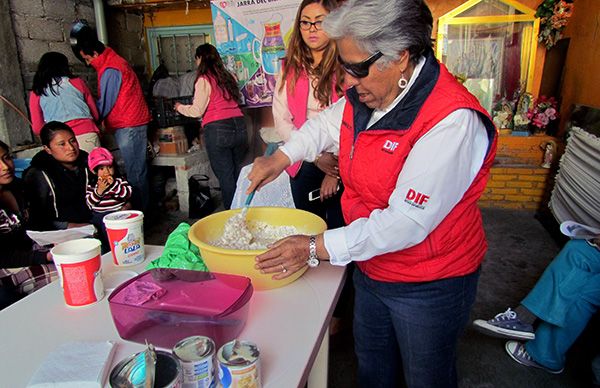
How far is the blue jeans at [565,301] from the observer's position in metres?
1.98

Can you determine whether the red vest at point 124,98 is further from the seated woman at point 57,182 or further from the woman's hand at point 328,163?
the woman's hand at point 328,163

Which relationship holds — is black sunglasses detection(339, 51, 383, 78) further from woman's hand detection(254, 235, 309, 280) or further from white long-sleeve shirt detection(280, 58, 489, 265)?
woman's hand detection(254, 235, 309, 280)

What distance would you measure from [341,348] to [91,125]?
9.14 feet

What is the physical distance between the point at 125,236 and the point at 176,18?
14.6 ft

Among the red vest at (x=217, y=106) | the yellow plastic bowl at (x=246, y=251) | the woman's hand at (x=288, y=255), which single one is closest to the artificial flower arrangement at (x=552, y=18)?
the red vest at (x=217, y=106)

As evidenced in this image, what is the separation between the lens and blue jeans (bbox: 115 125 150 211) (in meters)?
3.98

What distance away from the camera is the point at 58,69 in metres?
3.28

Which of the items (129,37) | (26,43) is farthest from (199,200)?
(129,37)

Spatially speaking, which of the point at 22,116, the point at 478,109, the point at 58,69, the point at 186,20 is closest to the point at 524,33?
the point at 186,20

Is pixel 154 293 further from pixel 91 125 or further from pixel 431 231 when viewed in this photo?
pixel 91 125

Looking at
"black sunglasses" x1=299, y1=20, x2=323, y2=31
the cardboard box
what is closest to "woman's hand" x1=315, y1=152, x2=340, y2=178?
"black sunglasses" x1=299, y1=20, x2=323, y2=31

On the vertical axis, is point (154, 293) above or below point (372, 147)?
below

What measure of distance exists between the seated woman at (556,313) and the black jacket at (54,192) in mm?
2579

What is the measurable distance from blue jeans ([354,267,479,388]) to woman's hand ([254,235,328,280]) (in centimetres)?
30
